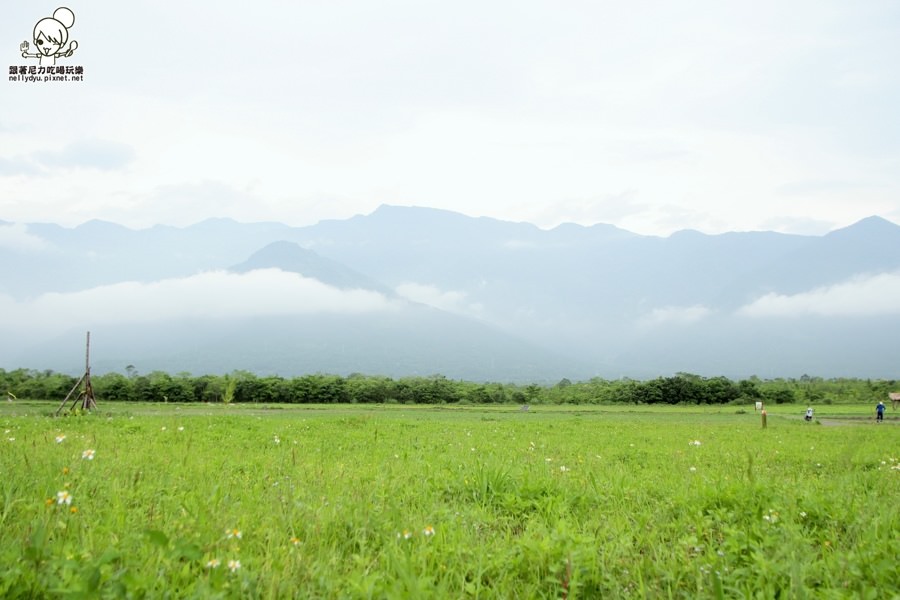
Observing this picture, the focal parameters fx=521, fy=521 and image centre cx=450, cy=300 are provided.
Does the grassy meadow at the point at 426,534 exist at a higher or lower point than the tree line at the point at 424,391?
higher

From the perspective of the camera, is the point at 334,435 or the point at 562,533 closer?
the point at 562,533

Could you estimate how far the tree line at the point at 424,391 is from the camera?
67.9 meters

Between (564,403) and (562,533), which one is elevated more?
(562,533)

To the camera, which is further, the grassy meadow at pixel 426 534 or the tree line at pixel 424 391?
the tree line at pixel 424 391

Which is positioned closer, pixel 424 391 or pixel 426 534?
pixel 426 534

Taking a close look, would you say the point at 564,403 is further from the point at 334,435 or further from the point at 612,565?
the point at 612,565

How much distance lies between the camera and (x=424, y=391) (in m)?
77.6

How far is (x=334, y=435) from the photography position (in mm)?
15672

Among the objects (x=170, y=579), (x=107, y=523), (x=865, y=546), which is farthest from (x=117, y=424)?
(x=865, y=546)

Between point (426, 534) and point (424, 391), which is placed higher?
point (426, 534)

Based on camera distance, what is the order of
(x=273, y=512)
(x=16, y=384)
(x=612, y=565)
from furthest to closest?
1. (x=16, y=384)
2. (x=273, y=512)
3. (x=612, y=565)

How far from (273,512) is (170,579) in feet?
5.10

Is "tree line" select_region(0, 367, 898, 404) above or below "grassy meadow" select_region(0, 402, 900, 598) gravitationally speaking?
below

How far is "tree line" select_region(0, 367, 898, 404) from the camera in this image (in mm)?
67875
